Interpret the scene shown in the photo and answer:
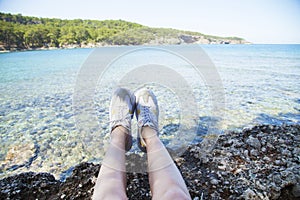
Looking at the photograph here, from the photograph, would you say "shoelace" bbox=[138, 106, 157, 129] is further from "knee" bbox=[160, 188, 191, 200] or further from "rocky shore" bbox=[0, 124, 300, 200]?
"knee" bbox=[160, 188, 191, 200]

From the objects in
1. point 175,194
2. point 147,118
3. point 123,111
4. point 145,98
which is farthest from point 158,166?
point 145,98

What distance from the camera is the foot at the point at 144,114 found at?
177 centimetres

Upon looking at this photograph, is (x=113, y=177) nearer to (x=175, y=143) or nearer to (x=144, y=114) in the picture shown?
(x=144, y=114)

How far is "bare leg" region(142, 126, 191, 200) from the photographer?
962 mm

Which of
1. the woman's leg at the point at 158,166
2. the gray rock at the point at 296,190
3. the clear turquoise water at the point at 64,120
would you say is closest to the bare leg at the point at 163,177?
the woman's leg at the point at 158,166

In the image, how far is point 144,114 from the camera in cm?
206

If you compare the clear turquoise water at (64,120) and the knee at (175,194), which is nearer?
the knee at (175,194)

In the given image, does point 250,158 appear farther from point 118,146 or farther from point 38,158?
point 38,158

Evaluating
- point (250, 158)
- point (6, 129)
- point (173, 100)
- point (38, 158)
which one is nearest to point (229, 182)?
point (250, 158)

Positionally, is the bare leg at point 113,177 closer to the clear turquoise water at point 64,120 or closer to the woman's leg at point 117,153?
the woman's leg at point 117,153

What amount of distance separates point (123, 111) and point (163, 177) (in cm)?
110

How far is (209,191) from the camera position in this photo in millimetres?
1289

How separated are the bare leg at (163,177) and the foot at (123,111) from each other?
14.5 inches

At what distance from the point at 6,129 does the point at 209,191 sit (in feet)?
10.0
